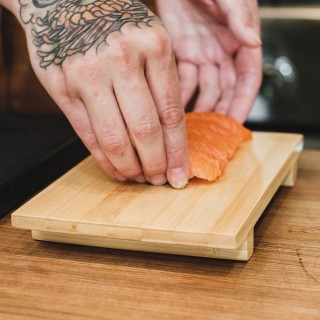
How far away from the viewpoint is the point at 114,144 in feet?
4.20

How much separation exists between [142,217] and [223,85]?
804 mm

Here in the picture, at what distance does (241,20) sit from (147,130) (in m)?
0.59

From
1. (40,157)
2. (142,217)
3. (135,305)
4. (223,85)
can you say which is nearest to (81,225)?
(142,217)

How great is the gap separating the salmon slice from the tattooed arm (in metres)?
0.04

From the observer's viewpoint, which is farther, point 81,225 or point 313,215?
point 313,215

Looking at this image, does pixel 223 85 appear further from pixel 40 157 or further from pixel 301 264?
pixel 301 264

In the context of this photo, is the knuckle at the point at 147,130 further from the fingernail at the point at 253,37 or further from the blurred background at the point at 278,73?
the blurred background at the point at 278,73

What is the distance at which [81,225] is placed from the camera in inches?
47.7

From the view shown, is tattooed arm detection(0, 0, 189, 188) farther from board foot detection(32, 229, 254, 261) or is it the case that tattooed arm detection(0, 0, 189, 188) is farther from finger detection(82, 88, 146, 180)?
board foot detection(32, 229, 254, 261)

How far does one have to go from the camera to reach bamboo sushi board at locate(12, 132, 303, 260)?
116 centimetres

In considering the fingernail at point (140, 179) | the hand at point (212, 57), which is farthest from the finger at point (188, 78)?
the fingernail at point (140, 179)

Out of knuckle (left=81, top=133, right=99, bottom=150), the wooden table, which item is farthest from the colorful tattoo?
the wooden table

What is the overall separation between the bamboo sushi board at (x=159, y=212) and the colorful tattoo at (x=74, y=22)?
29 cm

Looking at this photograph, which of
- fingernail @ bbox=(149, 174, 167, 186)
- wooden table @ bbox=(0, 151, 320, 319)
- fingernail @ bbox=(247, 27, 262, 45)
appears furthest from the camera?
fingernail @ bbox=(247, 27, 262, 45)
